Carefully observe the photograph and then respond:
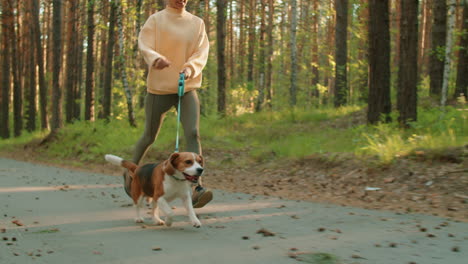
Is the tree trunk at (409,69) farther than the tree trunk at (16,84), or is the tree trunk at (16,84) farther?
the tree trunk at (16,84)

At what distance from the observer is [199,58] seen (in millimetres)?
5742

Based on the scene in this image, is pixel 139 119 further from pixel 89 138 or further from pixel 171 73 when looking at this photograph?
pixel 171 73

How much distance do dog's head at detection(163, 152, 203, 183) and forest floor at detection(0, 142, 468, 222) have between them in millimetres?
2959

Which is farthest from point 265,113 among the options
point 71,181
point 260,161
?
point 71,181

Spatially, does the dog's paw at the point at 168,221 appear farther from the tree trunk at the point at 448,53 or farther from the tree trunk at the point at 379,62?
the tree trunk at the point at 448,53

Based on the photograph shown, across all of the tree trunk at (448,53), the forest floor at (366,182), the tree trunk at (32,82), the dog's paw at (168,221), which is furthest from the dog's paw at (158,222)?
the tree trunk at (32,82)

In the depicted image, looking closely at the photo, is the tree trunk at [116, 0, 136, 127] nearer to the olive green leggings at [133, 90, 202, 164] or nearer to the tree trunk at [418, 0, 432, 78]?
the olive green leggings at [133, 90, 202, 164]

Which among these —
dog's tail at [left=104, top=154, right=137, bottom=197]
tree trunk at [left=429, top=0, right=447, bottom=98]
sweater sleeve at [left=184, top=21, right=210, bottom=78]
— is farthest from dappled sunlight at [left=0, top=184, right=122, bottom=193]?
tree trunk at [left=429, top=0, right=447, bottom=98]

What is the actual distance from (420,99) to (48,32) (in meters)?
30.8

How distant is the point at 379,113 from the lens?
1291 cm

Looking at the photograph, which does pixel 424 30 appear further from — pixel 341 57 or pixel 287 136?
pixel 287 136

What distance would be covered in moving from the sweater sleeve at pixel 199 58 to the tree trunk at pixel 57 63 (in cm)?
1502

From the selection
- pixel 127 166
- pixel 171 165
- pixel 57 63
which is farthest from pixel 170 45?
pixel 57 63

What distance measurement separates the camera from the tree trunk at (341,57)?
20.2 meters
